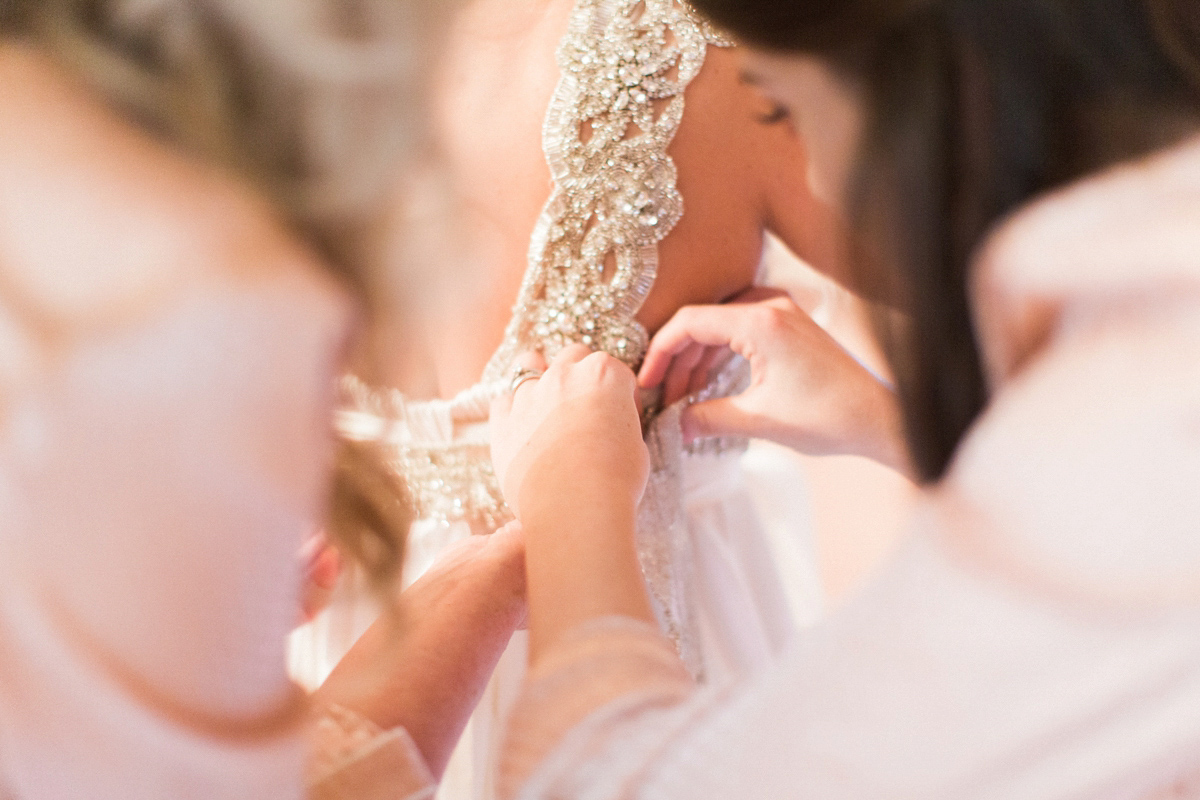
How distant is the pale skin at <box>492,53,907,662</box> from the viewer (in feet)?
1.21

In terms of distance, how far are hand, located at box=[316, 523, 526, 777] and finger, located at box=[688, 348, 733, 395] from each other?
20 centimetres

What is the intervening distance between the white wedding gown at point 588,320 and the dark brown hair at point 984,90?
0.29 metres

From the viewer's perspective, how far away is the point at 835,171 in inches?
14.5

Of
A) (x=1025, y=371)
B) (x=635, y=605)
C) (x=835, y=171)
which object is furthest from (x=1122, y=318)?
(x=635, y=605)

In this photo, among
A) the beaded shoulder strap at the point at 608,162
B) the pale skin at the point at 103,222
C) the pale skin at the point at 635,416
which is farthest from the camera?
the beaded shoulder strap at the point at 608,162

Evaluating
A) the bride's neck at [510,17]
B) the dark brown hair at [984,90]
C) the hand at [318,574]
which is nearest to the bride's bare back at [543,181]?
the bride's neck at [510,17]

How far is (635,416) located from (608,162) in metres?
0.19

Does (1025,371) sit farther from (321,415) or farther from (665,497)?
(665,497)

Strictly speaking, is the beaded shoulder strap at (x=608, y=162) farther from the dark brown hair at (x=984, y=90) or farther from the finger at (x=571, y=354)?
the dark brown hair at (x=984, y=90)

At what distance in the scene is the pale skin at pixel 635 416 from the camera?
0.37 m

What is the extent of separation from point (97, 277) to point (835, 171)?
293 millimetres

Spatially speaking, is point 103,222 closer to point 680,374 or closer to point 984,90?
point 984,90

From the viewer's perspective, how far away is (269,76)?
0.87 ft

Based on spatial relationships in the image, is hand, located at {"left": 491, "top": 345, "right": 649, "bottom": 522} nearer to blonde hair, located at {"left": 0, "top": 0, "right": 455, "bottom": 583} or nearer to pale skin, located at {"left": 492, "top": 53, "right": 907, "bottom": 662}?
pale skin, located at {"left": 492, "top": 53, "right": 907, "bottom": 662}
